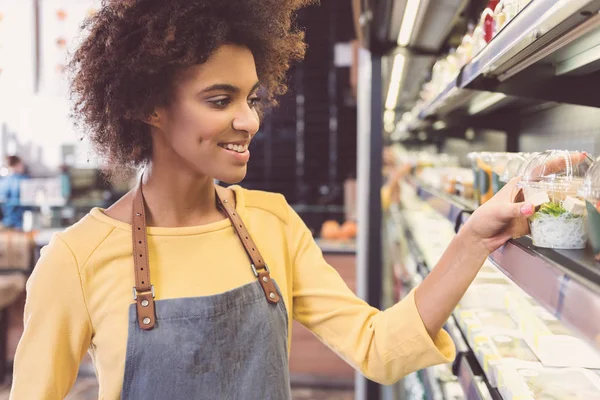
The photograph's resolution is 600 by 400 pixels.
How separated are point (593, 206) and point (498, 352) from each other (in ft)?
2.28

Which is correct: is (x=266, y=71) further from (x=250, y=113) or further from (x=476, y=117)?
(x=476, y=117)

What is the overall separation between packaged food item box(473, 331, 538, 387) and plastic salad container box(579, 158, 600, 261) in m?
0.55

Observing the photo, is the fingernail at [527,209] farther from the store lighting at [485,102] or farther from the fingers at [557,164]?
the store lighting at [485,102]

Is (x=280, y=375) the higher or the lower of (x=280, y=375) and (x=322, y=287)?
the lower

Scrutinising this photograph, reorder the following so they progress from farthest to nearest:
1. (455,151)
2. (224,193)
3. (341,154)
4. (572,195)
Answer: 1. (341,154)
2. (455,151)
3. (224,193)
4. (572,195)

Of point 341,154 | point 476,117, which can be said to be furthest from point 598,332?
point 341,154

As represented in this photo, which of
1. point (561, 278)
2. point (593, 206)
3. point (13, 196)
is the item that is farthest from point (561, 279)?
point (13, 196)

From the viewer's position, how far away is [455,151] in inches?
196

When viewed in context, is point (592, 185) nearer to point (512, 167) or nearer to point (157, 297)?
point (512, 167)

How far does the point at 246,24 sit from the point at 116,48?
0.90ft

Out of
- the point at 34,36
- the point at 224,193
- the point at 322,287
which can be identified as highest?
the point at 34,36

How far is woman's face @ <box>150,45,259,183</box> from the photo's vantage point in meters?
1.12

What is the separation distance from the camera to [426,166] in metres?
3.93

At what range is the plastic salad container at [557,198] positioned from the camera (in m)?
0.84
